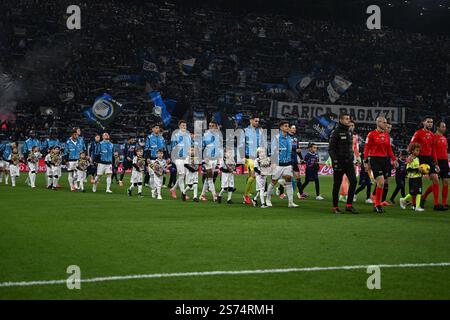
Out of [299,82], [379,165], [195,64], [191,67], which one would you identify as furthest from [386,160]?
[299,82]

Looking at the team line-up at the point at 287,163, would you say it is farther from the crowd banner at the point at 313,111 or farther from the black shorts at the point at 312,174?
the crowd banner at the point at 313,111

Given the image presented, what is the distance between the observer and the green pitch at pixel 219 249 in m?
6.79

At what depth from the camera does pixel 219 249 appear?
947cm

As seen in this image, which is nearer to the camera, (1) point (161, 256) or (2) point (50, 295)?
(2) point (50, 295)

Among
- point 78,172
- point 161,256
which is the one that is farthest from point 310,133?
point 161,256

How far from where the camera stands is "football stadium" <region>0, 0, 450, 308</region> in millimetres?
7812

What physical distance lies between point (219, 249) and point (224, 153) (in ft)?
32.8

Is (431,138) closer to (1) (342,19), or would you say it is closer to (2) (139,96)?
(2) (139,96)

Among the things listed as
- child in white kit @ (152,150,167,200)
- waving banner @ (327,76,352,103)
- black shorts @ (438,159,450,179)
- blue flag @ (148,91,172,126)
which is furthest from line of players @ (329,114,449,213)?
waving banner @ (327,76,352,103)

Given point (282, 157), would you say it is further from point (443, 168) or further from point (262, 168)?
point (443, 168)

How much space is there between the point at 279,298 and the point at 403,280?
5.72ft

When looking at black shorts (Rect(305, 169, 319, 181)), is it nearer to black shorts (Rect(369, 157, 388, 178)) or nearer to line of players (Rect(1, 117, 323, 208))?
line of players (Rect(1, 117, 323, 208))

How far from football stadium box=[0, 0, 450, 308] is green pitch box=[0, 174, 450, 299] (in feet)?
0.15

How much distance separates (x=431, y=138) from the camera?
16703mm
